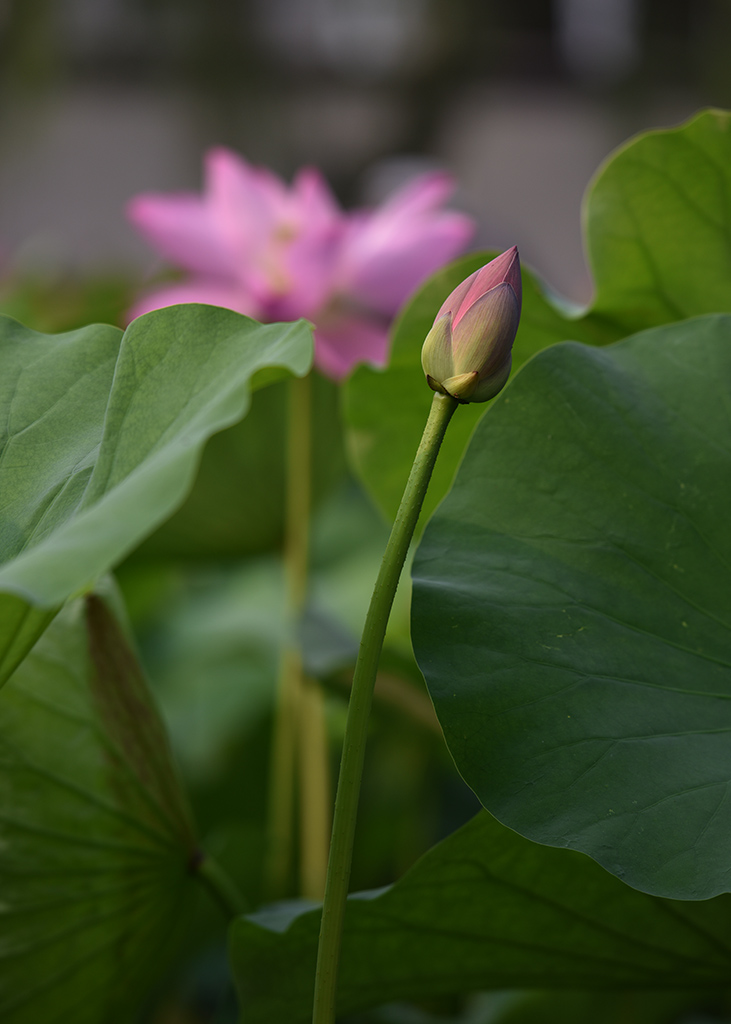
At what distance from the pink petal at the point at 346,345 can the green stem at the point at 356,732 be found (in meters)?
0.34

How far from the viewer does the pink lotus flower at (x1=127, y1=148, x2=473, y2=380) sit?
567 millimetres

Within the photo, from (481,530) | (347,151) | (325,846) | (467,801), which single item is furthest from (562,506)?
(347,151)

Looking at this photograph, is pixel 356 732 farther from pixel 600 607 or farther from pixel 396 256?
pixel 396 256

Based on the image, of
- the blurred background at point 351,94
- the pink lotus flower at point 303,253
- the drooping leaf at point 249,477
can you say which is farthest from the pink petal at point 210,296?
the blurred background at point 351,94

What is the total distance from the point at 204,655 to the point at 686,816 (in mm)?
693

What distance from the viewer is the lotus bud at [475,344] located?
0.73 feet

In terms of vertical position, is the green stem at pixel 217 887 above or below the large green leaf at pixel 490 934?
below

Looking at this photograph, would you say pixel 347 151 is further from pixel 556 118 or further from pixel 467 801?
pixel 467 801

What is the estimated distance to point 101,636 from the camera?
341 mm

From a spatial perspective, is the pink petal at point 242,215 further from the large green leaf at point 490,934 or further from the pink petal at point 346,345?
the large green leaf at point 490,934

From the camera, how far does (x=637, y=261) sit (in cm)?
38

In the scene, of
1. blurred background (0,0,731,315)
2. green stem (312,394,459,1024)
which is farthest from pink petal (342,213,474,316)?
blurred background (0,0,731,315)

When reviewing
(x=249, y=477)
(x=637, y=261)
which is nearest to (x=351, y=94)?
(x=249, y=477)

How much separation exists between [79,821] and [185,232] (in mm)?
381
